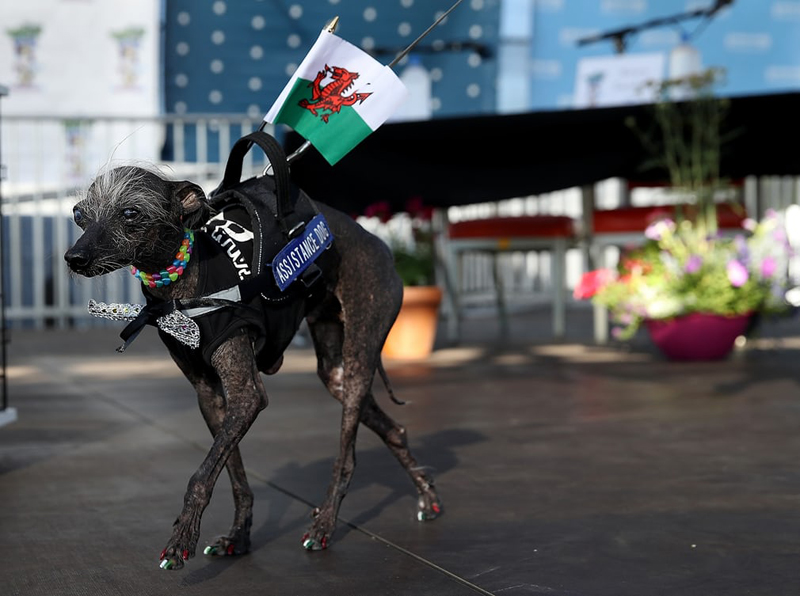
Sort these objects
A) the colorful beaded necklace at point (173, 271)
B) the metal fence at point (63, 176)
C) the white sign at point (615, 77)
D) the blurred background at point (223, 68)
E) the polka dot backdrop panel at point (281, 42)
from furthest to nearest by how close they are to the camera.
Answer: the polka dot backdrop panel at point (281, 42), the metal fence at point (63, 176), the blurred background at point (223, 68), the white sign at point (615, 77), the colorful beaded necklace at point (173, 271)

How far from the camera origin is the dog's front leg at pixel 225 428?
188 centimetres

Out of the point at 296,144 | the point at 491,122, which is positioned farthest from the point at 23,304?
the point at 491,122

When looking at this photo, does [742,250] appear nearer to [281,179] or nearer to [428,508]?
[428,508]

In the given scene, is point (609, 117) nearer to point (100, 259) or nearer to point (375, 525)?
point (375, 525)

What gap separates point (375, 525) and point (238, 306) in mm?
699

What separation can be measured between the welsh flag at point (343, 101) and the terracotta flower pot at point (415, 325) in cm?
349

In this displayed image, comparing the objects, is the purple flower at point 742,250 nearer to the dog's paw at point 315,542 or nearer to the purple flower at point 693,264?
the purple flower at point 693,264

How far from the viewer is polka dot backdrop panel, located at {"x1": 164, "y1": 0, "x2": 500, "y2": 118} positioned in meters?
8.72

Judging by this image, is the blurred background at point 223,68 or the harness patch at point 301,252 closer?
the harness patch at point 301,252

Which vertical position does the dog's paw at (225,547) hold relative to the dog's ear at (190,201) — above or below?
below

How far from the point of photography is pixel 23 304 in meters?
8.68

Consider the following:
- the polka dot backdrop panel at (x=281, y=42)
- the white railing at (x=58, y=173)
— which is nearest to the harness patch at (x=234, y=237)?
the white railing at (x=58, y=173)

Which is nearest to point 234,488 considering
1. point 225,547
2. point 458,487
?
point 225,547

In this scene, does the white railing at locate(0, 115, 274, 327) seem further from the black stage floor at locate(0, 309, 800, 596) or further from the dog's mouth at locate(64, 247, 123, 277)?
the dog's mouth at locate(64, 247, 123, 277)
